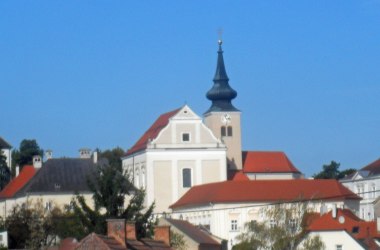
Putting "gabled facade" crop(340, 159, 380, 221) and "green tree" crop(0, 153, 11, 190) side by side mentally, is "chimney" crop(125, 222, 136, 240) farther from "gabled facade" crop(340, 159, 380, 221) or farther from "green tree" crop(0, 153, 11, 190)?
"green tree" crop(0, 153, 11, 190)

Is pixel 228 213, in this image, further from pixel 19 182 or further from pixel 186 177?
pixel 19 182

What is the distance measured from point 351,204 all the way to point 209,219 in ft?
38.1

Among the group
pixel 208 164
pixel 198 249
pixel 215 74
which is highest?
pixel 215 74

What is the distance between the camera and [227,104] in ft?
418

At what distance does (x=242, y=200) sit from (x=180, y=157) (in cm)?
837

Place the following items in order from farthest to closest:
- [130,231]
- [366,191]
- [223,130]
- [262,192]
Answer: [366,191], [223,130], [262,192], [130,231]

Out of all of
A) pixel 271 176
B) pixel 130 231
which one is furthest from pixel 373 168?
pixel 130 231

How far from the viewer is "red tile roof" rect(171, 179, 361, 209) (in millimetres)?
109750

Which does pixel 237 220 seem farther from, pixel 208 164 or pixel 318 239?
pixel 318 239

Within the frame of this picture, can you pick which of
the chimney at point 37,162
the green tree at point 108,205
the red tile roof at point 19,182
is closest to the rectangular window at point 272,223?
the red tile roof at point 19,182

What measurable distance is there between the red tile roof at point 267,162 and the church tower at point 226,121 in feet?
5.50

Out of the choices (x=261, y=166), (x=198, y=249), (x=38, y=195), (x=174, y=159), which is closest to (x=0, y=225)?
(x=198, y=249)

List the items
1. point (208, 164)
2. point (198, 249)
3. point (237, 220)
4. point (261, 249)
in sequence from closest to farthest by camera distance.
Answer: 1. point (198, 249)
2. point (261, 249)
3. point (237, 220)
4. point (208, 164)

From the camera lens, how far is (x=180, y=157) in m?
116
